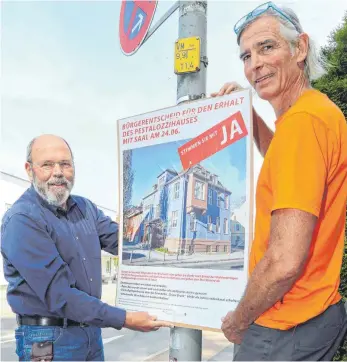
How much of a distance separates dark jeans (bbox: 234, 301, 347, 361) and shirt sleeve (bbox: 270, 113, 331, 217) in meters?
0.36

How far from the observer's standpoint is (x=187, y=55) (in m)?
2.42

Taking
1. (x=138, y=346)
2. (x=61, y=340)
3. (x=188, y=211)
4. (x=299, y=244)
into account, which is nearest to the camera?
(x=299, y=244)

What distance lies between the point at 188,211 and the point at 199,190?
0.35 ft

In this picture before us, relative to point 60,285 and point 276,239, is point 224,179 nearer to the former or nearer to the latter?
point 276,239

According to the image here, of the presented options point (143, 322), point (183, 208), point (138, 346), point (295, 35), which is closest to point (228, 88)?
point (295, 35)

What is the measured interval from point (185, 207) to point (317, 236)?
73 cm

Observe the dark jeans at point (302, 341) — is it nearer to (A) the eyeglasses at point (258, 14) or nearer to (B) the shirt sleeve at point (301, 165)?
(B) the shirt sleeve at point (301, 165)

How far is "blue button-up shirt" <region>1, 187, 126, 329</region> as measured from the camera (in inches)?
89.4

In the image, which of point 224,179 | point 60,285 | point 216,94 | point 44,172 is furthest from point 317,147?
point 44,172

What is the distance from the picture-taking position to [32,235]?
7.60ft

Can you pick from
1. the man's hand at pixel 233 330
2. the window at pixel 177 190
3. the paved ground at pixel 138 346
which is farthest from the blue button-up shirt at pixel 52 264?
the paved ground at pixel 138 346

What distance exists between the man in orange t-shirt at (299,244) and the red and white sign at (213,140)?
1.18 ft

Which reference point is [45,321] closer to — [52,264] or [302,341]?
[52,264]

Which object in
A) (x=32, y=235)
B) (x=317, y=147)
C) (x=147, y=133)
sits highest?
(x=147, y=133)
